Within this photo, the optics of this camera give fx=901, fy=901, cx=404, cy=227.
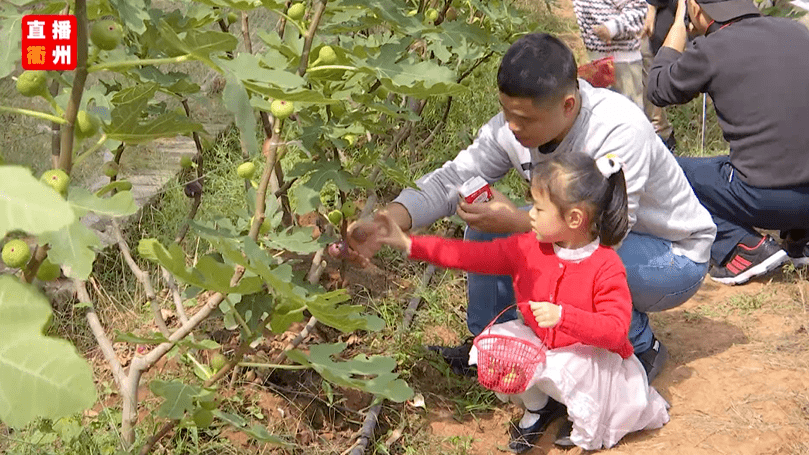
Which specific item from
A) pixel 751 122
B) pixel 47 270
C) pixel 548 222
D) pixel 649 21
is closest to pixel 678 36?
pixel 751 122

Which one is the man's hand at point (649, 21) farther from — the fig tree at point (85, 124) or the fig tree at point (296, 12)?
the fig tree at point (85, 124)

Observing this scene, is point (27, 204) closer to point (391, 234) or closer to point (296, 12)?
point (296, 12)

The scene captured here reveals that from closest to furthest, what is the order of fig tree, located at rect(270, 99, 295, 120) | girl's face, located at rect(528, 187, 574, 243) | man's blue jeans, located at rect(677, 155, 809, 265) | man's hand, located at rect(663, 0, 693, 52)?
fig tree, located at rect(270, 99, 295, 120) < girl's face, located at rect(528, 187, 574, 243) < man's blue jeans, located at rect(677, 155, 809, 265) < man's hand, located at rect(663, 0, 693, 52)

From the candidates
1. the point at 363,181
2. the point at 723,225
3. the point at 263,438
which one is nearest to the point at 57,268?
the point at 263,438

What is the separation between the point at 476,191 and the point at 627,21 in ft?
10.2

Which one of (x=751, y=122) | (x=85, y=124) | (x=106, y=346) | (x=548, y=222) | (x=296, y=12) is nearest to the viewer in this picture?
(x=85, y=124)

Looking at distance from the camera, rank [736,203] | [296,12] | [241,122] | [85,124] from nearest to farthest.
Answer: [241,122] < [85,124] < [296,12] < [736,203]

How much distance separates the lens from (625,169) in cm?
307

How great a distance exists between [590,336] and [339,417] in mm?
1060

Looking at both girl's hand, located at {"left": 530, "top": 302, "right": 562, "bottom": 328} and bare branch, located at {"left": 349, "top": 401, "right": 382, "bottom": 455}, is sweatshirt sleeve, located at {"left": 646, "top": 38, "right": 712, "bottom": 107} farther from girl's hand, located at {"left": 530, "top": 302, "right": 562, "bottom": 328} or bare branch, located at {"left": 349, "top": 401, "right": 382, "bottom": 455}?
bare branch, located at {"left": 349, "top": 401, "right": 382, "bottom": 455}

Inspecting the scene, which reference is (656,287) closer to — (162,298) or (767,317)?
(767,317)

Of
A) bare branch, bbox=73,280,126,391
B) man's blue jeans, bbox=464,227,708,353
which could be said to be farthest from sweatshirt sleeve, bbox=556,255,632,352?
bare branch, bbox=73,280,126,391

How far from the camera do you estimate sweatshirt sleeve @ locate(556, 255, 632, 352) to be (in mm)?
2816

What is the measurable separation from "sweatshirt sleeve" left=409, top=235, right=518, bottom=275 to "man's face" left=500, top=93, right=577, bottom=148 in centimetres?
36
